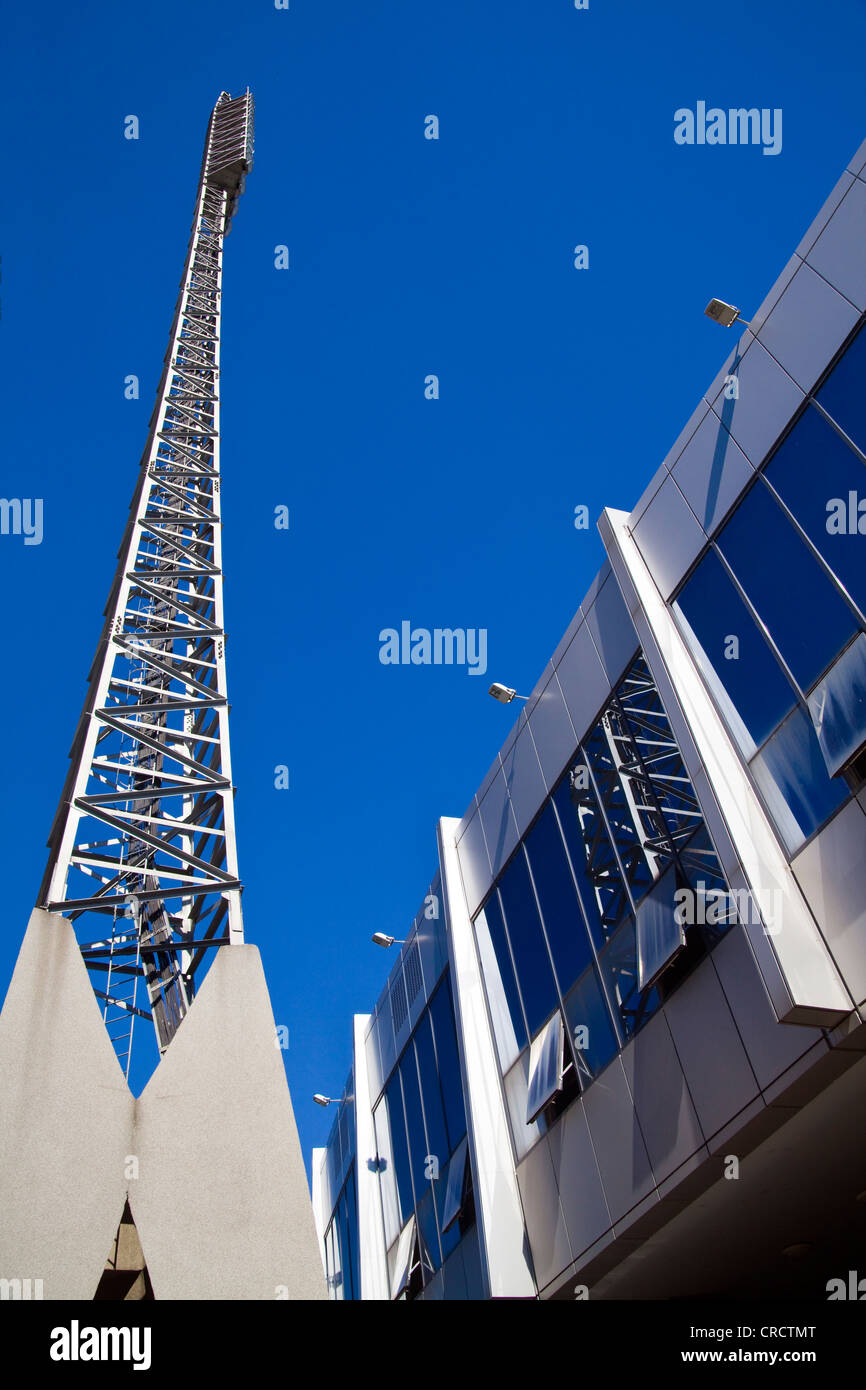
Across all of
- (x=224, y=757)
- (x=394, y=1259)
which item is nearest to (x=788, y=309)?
(x=224, y=757)

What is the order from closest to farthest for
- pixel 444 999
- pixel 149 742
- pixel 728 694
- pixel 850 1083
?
pixel 149 742 → pixel 850 1083 → pixel 728 694 → pixel 444 999

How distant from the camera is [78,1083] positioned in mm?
6715

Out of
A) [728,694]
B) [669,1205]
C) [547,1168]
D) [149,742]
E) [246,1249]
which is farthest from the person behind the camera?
[547,1168]

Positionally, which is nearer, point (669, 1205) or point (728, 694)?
point (669, 1205)

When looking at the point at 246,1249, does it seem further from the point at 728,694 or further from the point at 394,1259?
the point at 394,1259

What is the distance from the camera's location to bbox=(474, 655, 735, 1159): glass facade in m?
13.4

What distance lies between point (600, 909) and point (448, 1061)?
276 inches

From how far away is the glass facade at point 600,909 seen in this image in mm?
13367

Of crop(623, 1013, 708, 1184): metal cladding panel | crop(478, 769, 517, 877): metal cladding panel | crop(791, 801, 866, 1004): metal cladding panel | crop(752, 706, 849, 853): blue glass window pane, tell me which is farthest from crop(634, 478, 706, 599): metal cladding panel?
crop(623, 1013, 708, 1184): metal cladding panel

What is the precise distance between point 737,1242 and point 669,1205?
193 cm

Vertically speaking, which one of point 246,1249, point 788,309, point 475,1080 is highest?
point 788,309

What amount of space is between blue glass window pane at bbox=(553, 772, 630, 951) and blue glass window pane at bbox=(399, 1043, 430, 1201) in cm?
901

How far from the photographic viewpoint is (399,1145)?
23.3 m

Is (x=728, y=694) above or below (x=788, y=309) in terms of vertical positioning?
below
